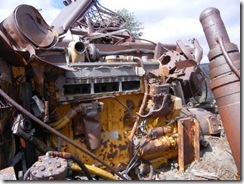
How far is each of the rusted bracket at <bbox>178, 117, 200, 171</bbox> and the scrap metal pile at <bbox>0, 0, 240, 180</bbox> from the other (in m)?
0.01

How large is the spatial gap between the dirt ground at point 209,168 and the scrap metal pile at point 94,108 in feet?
0.42

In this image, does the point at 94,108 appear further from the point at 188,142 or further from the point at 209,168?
the point at 209,168

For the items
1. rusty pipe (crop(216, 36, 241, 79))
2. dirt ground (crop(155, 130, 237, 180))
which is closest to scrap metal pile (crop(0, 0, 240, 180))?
rusty pipe (crop(216, 36, 241, 79))

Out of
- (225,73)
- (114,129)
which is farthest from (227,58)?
(114,129)

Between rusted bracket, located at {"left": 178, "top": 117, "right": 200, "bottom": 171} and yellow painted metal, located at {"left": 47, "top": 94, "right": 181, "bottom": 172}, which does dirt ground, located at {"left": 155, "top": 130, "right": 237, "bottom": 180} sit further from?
yellow painted metal, located at {"left": 47, "top": 94, "right": 181, "bottom": 172}

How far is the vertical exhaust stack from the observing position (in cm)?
190

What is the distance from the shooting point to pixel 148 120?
3.78 metres

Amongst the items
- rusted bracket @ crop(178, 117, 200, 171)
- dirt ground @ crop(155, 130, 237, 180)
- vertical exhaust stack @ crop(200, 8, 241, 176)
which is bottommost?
dirt ground @ crop(155, 130, 237, 180)

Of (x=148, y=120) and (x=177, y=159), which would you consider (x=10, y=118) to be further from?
(x=177, y=159)

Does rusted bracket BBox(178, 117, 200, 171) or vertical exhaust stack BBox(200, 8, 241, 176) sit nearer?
vertical exhaust stack BBox(200, 8, 241, 176)

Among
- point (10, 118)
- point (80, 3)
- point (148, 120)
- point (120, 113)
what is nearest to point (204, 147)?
point (148, 120)

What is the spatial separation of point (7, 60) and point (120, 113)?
1.53 metres

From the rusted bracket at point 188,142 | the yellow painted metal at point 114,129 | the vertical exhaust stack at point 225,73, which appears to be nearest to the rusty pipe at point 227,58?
the vertical exhaust stack at point 225,73

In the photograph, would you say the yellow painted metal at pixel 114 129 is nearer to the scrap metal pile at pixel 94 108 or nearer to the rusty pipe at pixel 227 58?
the scrap metal pile at pixel 94 108
